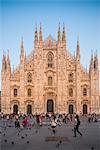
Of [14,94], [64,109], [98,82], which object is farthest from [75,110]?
[14,94]

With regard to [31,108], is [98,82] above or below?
above

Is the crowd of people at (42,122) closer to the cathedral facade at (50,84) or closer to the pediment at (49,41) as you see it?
the cathedral facade at (50,84)

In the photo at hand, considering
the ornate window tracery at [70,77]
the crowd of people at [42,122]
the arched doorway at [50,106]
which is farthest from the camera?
the arched doorway at [50,106]

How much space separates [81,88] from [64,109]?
4.71 m

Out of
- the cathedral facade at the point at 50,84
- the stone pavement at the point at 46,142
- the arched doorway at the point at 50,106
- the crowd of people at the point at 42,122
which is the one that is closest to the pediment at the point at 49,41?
the cathedral facade at the point at 50,84

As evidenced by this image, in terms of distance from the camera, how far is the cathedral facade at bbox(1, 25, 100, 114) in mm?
49562

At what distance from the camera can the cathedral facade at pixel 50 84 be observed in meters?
49.6

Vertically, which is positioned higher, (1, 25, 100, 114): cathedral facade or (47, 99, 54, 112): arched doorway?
(1, 25, 100, 114): cathedral facade

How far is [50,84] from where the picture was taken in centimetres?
5022

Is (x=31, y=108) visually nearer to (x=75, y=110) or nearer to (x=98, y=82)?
(x=75, y=110)

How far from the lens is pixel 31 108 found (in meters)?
49.8

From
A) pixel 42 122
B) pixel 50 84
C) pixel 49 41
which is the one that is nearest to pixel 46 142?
pixel 42 122

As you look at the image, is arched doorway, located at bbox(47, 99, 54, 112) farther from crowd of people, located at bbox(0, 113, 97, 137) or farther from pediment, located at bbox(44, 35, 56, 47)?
crowd of people, located at bbox(0, 113, 97, 137)

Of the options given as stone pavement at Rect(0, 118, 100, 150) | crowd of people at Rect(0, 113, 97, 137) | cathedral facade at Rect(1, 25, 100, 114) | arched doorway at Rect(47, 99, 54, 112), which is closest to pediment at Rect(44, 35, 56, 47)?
cathedral facade at Rect(1, 25, 100, 114)
